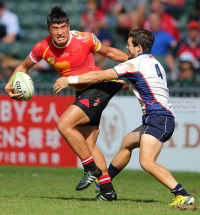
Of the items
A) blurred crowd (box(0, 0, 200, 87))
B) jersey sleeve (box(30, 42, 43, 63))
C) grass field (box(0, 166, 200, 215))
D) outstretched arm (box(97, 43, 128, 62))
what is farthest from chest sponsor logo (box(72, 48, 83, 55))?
blurred crowd (box(0, 0, 200, 87))

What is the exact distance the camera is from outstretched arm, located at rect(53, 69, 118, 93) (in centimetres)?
594

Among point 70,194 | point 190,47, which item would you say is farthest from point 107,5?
point 70,194

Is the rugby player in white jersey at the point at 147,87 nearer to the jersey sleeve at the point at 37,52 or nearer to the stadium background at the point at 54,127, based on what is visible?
the jersey sleeve at the point at 37,52

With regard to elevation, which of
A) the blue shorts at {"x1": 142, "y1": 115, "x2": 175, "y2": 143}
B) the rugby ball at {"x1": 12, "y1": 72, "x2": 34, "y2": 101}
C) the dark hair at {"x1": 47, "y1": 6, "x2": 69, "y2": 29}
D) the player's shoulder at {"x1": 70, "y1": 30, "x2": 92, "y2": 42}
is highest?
the dark hair at {"x1": 47, "y1": 6, "x2": 69, "y2": 29}

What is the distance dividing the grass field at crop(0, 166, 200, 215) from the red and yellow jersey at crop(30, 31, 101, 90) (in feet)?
5.32

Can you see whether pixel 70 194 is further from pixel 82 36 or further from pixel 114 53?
pixel 82 36

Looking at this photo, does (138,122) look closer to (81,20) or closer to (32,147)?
(32,147)

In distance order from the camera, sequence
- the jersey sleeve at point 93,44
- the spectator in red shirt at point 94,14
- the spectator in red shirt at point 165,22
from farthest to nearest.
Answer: the spectator in red shirt at point 94,14
the spectator in red shirt at point 165,22
the jersey sleeve at point 93,44

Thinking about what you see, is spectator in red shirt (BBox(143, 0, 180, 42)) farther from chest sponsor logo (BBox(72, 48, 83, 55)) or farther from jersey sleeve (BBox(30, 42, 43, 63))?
jersey sleeve (BBox(30, 42, 43, 63))

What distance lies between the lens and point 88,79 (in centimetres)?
600

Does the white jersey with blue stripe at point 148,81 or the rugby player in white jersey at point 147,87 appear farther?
the white jersey with blue stripe at point 148,81

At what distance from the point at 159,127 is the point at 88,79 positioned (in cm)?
105

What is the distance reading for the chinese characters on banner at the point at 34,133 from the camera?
1091 cm

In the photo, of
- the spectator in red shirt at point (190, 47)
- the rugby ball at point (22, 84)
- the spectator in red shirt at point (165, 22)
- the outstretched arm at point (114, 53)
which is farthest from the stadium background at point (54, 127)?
the rugby ball at point (22, 84)
